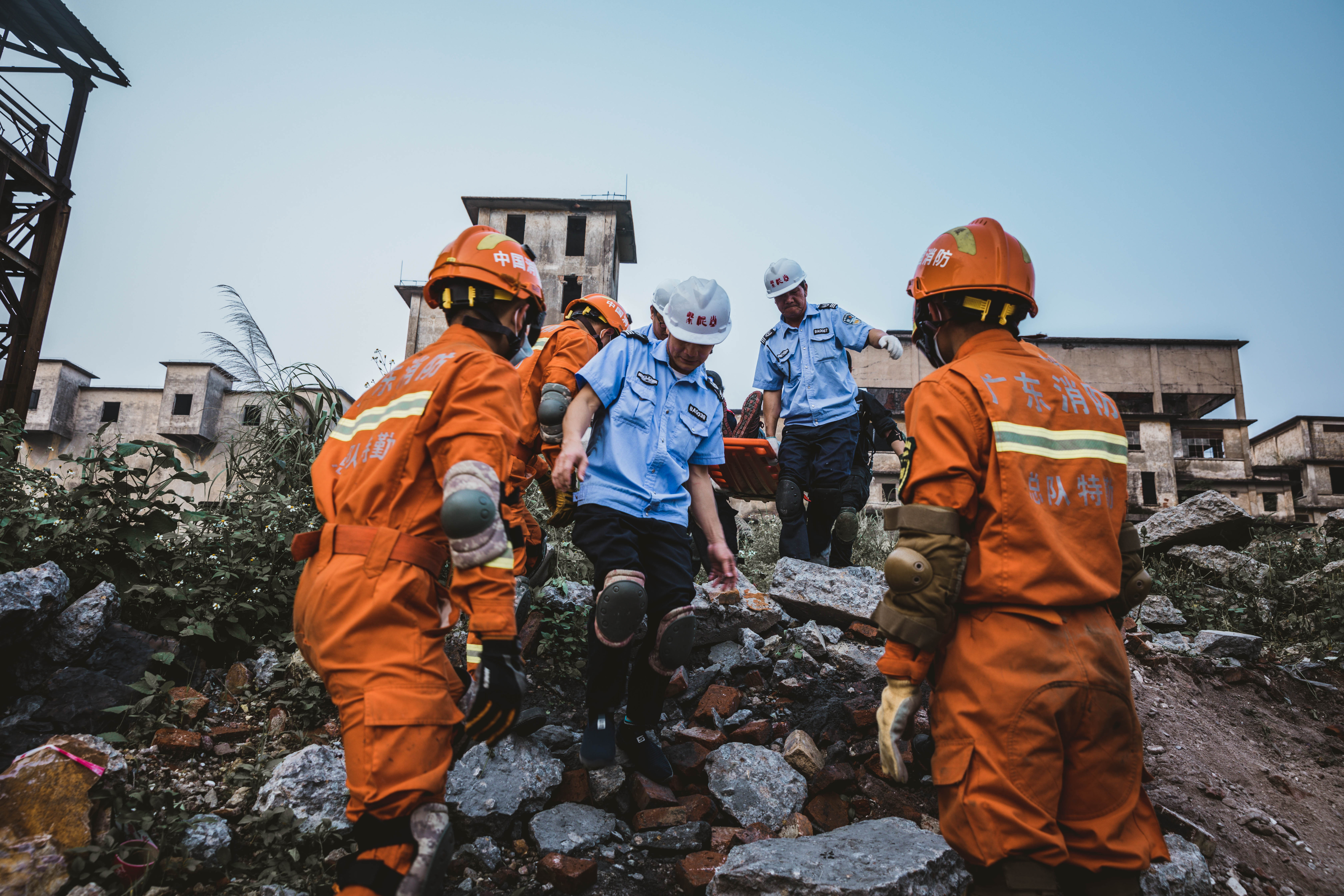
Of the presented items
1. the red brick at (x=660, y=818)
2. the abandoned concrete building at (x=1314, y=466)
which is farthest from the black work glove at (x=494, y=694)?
the abandoned concrete building at (x=1314, y=466)

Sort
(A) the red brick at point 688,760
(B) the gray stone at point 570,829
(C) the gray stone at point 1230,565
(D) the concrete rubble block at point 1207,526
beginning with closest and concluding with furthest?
(B) the gray stone at point 570,829 → (A) the red brick at point 688,760 → (C) the gray stone at point 1230,565 → (D) the concrete rubble block at point 1207,526

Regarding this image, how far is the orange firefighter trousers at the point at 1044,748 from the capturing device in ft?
5.40

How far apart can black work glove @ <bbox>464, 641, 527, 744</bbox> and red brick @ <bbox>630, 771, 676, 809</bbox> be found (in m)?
1.31

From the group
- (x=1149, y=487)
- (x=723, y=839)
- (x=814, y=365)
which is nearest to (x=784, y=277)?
(x=814, y=365)

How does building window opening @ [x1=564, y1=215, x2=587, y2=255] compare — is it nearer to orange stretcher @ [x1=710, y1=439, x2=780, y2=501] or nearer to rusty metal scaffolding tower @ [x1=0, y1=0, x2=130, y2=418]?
rusty metal scaffolding tower @ [x1=0, y1=0, x2=130, y2=418]

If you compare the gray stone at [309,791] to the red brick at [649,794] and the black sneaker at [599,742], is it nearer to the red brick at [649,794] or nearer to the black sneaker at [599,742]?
the black sneaker at [599,742]

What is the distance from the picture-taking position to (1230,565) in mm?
6133

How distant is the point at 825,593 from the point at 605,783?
2327 mm

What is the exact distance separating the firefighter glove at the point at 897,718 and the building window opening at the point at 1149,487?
26.2 meters

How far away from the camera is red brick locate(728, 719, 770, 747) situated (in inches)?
136

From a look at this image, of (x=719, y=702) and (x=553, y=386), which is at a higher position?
(x=553, y=386)

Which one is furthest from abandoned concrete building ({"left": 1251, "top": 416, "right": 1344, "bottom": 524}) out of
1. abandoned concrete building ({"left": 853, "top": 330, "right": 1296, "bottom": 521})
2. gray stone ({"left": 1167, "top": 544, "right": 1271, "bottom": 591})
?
gray stone ({"left": 1167, "top": 544, "right": 1271, "bottom": 591})

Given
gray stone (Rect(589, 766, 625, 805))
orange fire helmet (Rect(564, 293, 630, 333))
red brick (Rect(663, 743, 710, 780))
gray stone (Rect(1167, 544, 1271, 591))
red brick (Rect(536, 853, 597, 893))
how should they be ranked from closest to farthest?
red brick (Rect(536, 853, 597, 893)) → gray stone (Rect(589, 766, 625, 805)) → red brick (Rect(663, 743, 710, 780)) → orange fire helmet (Rect(564, 293, 630, 333)) → gray stone (Rect(1167, 544, 1271, 591))

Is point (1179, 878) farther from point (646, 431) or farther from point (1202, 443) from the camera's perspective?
point (1202, 443)
